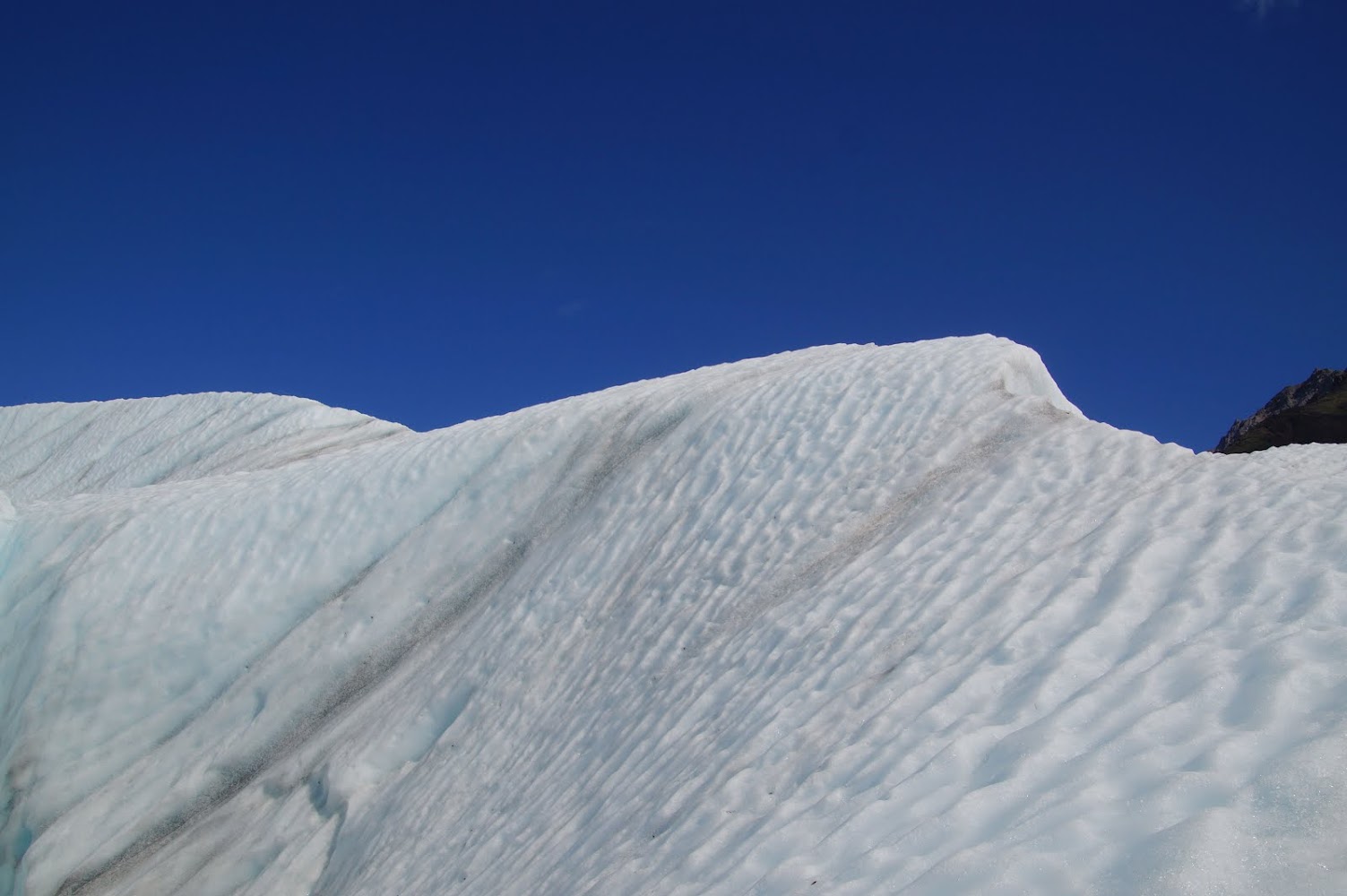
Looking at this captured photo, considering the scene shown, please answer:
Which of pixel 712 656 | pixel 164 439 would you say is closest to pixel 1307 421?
pixel 712 656

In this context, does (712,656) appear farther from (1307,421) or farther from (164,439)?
(164,439)

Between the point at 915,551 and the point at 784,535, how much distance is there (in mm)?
1457

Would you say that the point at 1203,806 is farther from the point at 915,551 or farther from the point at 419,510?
the point at 419,510

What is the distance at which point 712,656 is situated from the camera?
6660mm

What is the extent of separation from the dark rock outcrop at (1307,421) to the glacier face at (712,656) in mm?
13218

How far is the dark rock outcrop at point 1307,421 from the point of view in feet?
66.2

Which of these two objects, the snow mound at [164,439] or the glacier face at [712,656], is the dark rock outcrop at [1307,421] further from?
the snow mound at [164,439]

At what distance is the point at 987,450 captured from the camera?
7332 millimetres

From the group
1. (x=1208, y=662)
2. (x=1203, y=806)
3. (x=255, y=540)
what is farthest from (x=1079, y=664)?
(x=255, y=540)

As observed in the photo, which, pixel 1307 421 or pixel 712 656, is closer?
pixel 712 656

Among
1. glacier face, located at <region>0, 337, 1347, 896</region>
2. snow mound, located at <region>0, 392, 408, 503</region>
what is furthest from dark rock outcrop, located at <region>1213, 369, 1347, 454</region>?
snow mound, located at <region>0, 392, 408, 503</region>

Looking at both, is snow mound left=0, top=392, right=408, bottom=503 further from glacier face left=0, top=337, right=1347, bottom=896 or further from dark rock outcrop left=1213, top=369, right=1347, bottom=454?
dark rock outcrop left=1213, top=369, right=1347, bottom=454

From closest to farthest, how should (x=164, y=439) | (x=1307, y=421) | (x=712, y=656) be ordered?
(x=712, y=656) → (x=1307, y=421) → (x=164, y=439)

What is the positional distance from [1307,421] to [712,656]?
20.0 m
